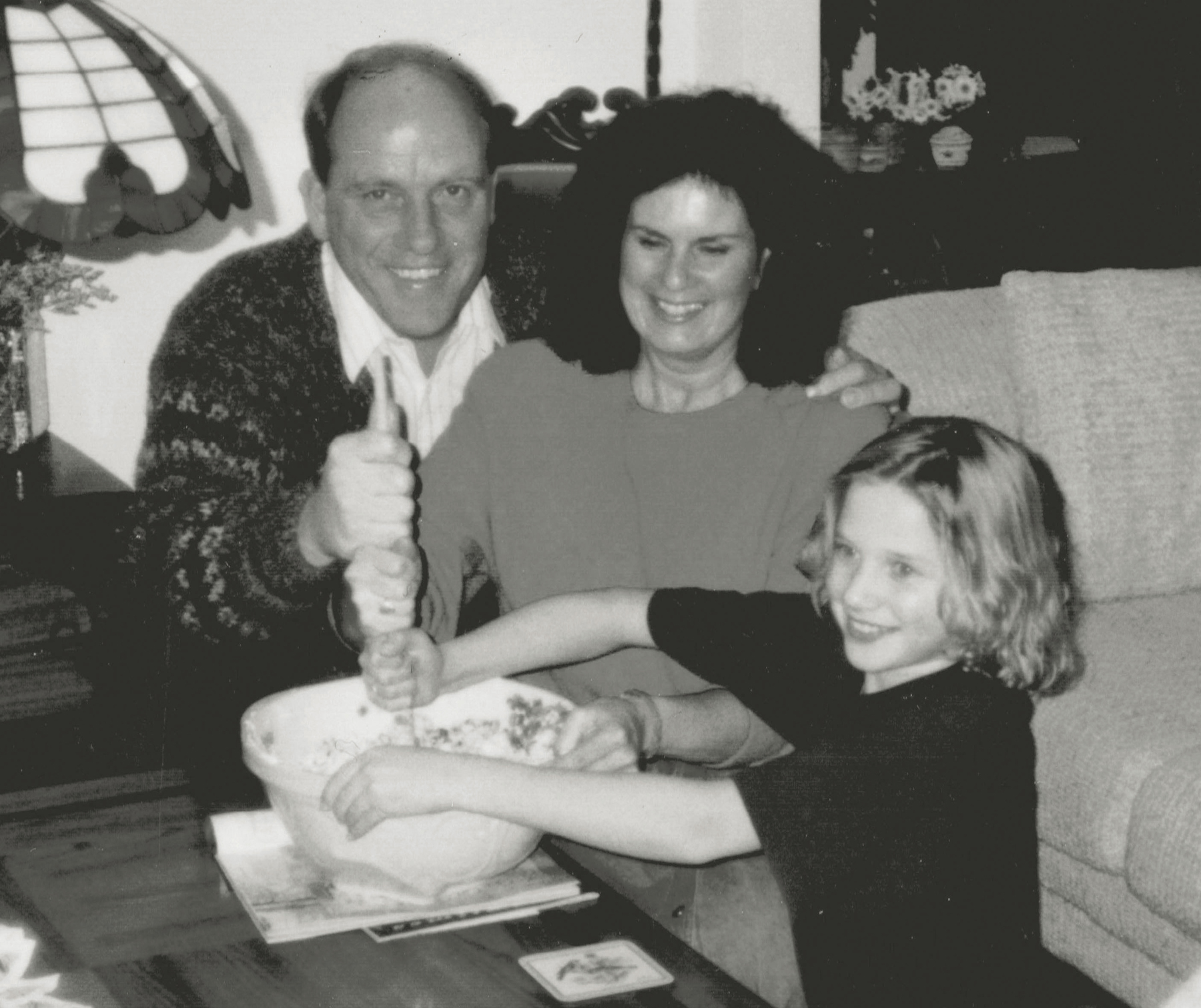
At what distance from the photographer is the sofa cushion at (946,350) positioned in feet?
7.24

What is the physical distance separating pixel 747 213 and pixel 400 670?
1.95ft

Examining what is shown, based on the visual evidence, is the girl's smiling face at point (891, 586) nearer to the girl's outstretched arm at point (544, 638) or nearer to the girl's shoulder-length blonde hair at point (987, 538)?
the girl's shoulder-length blonde hair at point (987, 538)

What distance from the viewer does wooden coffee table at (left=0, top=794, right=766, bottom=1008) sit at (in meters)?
1.01

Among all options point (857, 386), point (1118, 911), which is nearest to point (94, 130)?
point (857, 386)

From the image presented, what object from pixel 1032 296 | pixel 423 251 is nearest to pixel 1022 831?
pixel 423 251

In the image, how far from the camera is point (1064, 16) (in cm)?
402

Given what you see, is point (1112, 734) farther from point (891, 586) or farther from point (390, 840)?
point (390, 840)

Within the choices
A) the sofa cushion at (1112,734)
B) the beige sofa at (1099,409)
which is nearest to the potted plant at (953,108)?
the beige sofa at (1099,409)

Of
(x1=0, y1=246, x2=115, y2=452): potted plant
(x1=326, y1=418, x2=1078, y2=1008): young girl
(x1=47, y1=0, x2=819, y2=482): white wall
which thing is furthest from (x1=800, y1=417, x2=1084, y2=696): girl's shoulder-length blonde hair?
(x1=47, y1=0, x2=819, y2=482): white wall

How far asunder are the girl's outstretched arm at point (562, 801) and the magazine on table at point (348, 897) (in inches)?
2.2

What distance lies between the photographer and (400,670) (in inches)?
51.4

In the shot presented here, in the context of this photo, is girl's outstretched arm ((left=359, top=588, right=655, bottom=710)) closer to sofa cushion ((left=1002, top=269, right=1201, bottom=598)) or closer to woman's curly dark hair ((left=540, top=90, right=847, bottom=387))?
woman's curly dark hair ((left=540, top=90, right=847, bottom=387))

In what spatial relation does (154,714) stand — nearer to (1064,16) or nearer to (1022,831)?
(1022,831)

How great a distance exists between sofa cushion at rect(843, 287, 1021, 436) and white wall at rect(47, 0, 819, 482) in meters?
0.88
